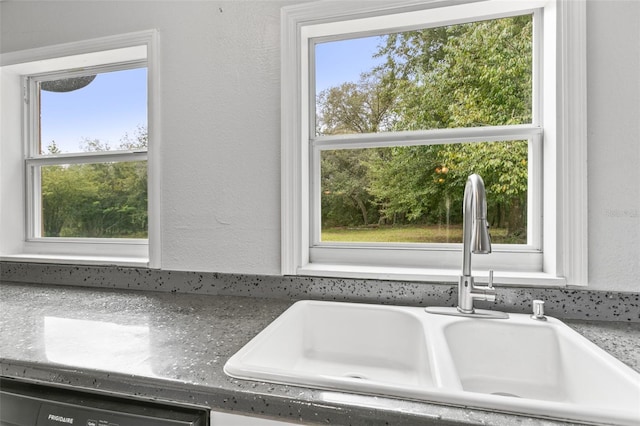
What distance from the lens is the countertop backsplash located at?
1.04 metres

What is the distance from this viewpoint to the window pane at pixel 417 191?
1274mm

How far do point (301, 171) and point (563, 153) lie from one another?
92 cm

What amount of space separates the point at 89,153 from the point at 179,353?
1455 millimetres

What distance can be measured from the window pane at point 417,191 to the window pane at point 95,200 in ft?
3.27

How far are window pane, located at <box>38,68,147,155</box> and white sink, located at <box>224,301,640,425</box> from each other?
4.31 feet

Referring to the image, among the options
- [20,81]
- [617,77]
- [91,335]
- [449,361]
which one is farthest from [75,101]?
[617,77]

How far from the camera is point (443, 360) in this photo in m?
0.73

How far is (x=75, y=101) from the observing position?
1.80 meters

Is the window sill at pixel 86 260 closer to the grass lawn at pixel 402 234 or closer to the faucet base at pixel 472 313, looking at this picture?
the grass lawn at pixel 402 234

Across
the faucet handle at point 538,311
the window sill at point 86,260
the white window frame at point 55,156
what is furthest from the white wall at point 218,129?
the faucet handle at point 538,311

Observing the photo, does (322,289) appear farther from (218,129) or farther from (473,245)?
(218,129)

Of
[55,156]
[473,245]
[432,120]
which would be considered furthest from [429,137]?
[55,156]

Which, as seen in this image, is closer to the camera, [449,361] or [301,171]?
[449,361]

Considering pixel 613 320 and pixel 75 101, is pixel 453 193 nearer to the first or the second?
pixel 613 320
